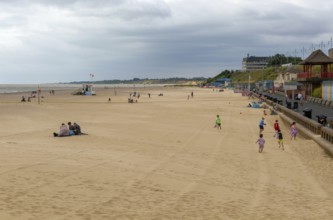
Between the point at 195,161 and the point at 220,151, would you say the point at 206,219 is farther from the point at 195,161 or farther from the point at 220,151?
the point at 220,151

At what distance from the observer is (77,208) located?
8.87 metres

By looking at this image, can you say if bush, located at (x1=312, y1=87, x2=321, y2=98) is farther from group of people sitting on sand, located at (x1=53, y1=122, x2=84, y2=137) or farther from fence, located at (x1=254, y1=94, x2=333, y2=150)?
group of people sitting on sand, located at (x1=53, y1=122, x2=84, y2=137)

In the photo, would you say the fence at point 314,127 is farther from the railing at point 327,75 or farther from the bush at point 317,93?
the railing at point 327,75

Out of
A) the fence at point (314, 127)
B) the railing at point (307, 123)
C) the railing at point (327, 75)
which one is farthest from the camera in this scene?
the railing at point (327, 75)

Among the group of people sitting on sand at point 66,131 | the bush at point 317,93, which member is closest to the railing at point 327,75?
the bush at point 317,93

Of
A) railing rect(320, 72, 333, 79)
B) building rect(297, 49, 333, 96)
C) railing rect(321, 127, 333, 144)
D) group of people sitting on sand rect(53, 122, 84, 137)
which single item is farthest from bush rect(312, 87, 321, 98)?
group of people sitting on sand rect(53, 122, 84, 137)

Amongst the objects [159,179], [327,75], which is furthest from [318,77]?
[159,179]

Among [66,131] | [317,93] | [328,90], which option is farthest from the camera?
[317,93]

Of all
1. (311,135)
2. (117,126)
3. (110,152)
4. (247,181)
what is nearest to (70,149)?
(110,152)

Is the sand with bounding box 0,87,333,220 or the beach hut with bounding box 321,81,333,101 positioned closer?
the sand with bounding box 0,87,333,220

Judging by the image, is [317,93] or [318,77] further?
[318,77]

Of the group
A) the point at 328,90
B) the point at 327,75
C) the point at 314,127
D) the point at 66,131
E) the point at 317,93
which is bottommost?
the point at 314,127

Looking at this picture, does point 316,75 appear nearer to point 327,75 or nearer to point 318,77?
point 318,77

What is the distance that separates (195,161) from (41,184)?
6.45 m
